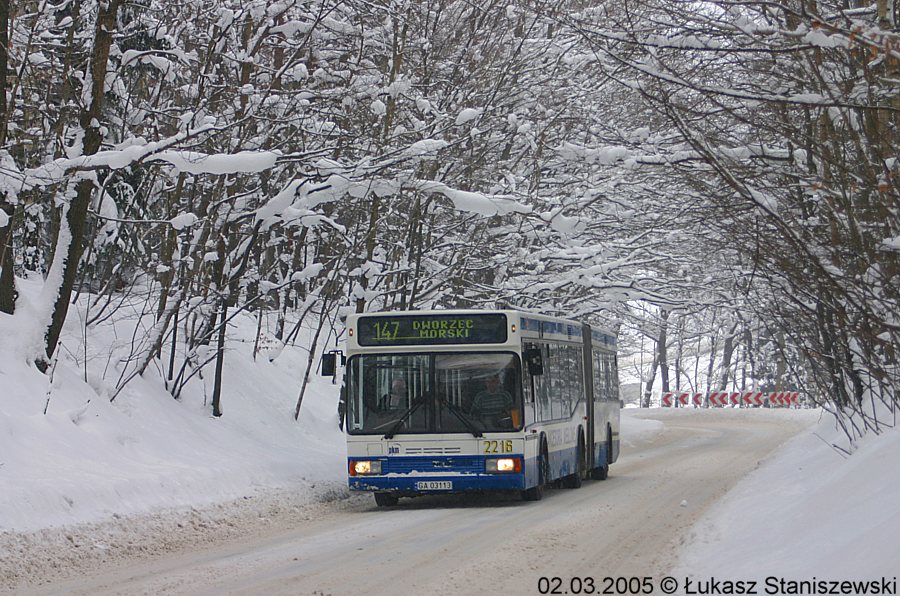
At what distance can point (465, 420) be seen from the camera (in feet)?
55.5

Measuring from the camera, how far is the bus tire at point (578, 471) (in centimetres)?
2095

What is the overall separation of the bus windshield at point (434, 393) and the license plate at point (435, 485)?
0.70m

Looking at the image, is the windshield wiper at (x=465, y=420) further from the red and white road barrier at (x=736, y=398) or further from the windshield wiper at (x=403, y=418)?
the red and white road barrier at (x=736, y=398)

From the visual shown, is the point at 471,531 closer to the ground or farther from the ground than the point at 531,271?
closer to the ground

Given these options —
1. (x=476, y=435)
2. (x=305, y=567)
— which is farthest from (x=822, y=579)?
(x=476, y=435)

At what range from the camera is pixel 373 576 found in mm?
9969

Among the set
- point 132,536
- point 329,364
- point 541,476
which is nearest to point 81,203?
point 329,364

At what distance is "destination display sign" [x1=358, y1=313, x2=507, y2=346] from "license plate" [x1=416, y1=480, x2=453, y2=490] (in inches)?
76.2

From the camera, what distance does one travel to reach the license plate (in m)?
16.7

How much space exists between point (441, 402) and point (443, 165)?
8.77 meters

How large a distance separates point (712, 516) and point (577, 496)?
4.75 m

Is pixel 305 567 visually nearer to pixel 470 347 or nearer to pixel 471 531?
pixel 471 531

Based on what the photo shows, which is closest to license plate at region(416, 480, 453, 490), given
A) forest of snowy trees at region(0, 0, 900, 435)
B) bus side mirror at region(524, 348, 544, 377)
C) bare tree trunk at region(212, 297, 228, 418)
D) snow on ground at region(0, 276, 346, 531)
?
snow on ground at region(0, 276, 346, 531)

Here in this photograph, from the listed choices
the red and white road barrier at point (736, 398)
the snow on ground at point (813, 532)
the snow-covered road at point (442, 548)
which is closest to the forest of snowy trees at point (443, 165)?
the snow on ground at point (813, 532)
